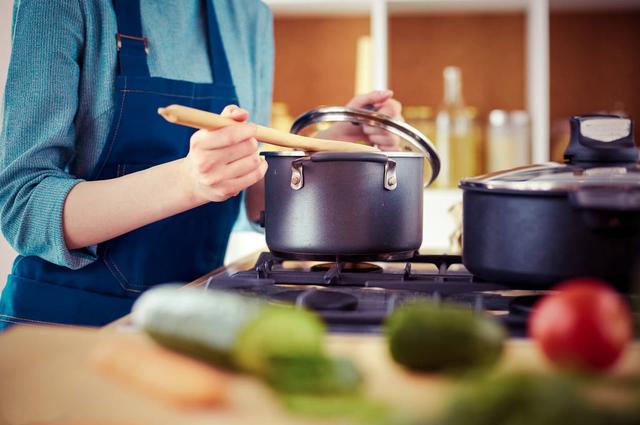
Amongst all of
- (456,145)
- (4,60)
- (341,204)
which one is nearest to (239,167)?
(341,204)

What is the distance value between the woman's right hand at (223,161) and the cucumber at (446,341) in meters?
0.39

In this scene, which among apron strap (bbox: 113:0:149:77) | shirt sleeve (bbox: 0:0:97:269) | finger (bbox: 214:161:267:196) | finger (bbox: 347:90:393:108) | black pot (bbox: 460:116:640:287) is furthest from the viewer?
finger (bbox: 347:90:393:108)

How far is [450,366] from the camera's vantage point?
1.85 feet

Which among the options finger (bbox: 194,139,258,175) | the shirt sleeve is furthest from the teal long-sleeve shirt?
finger (bbox: 194,139,258,175)

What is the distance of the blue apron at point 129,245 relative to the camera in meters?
1.16

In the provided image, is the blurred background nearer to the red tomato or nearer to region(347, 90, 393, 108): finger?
region(347, 90, 393, 108): finger

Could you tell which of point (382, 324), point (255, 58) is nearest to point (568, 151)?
point (382, 324)

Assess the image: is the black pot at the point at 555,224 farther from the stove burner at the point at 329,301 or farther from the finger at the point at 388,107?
the finger at the point at 388,107

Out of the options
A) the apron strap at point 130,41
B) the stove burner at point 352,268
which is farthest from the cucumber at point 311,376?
the apron strap at point 130,41

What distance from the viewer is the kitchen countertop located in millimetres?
492

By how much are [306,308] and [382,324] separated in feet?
0.28

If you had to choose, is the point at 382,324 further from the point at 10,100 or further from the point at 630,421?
the point at 10,100

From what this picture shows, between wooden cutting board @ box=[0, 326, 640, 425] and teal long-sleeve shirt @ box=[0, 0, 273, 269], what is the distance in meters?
0.46

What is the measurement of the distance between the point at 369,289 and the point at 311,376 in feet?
1.45
